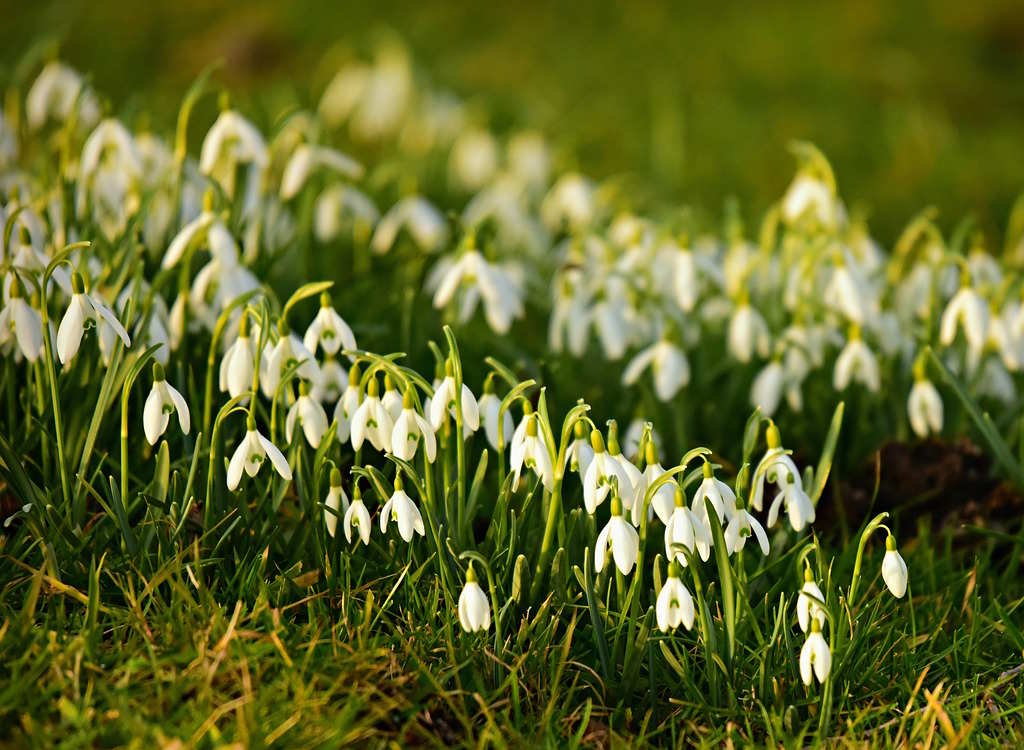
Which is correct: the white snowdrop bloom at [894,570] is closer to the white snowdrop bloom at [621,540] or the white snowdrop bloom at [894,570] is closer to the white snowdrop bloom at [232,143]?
the white snowdrop bloom at [621,540]

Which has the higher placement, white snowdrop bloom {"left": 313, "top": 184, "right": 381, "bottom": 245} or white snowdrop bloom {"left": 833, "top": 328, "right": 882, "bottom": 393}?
white snowdrop bloom {"left": 313, "top": 184, "right": 381, "bottom": 245}

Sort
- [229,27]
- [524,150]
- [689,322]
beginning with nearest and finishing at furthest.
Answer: [689,322] < [524,150] < [229,27]

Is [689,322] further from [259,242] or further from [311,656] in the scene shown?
[311,656]

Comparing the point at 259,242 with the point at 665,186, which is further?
the point at 665,186

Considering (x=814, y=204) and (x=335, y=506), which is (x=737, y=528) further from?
(x=814, y=204)

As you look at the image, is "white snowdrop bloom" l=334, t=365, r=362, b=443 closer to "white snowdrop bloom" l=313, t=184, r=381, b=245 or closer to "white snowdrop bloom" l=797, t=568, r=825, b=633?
"white snowdrop bloom" l=797, t=568, r=825, b=633

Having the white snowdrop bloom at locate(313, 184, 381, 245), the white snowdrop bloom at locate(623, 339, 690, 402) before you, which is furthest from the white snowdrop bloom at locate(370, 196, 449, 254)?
the white snowdrop bloom at locate(623, 339, 690, 402)

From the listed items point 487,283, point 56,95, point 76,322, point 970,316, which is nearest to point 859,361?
point 970,316

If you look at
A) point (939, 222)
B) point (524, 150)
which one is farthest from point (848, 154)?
point (524, 150)

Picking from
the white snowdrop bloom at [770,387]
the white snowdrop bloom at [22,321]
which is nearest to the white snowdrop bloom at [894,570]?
the white snowdrop bloom at [770,387]
